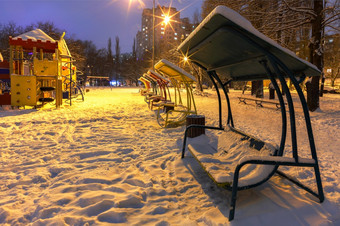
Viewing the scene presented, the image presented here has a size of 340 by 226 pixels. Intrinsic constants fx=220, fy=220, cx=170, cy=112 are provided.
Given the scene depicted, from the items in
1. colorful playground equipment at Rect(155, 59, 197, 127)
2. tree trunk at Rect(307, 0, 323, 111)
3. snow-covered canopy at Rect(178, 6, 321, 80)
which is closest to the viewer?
snow-covered canopy at Rect(178, 6, 321, 80)

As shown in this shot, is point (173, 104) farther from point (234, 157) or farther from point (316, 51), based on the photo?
point (316, 51)

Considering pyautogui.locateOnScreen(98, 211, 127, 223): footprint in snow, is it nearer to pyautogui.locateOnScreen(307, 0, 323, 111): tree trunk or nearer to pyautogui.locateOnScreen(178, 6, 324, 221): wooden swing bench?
pyautogui.locateOnScreen(178, 6, 324, 221): wooden swing bench

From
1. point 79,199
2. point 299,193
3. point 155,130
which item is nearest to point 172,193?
point 79,199

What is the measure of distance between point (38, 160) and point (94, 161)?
3.43ft

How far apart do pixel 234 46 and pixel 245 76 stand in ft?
4.48

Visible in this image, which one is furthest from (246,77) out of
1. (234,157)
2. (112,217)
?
(112,217)

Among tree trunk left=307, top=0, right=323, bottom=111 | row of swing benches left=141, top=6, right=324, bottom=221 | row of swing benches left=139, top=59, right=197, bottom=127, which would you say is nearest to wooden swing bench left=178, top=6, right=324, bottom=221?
row of swing benches left=141, top=6, right=324, bottom=221

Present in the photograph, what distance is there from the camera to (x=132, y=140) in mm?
5688

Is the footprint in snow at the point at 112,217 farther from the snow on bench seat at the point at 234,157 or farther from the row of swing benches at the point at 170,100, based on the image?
the row of swing benches at the point at 170,100

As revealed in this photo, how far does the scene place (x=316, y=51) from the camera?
31.1 ft

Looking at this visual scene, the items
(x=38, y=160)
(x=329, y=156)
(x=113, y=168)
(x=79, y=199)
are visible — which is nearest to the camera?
(x=79, y=199)

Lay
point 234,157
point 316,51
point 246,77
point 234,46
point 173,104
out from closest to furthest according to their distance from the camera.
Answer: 1. point 234,46
2. point 234,157
3. point 246,77
4. point 173,104
5. point 316,51

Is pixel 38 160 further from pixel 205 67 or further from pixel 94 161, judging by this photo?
pixel 205 67

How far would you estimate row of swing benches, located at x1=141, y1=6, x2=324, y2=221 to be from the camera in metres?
2.23
